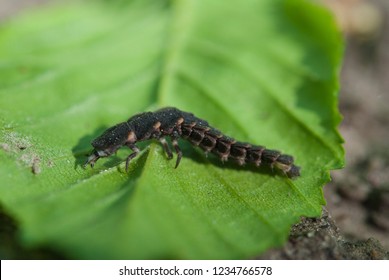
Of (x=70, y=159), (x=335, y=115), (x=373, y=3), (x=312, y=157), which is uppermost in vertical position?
(x=373, y=3)

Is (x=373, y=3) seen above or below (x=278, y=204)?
above

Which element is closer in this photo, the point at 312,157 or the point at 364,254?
the point at 364,254

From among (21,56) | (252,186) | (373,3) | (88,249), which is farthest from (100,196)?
(373,3)

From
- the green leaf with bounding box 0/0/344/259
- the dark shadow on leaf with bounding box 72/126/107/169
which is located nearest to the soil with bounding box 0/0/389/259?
the green leaf with bounding box 0/0/344/259

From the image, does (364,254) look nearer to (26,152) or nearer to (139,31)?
(26,152)

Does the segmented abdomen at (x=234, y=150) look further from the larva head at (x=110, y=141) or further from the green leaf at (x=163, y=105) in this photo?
the larva head at (x=110, y=141)

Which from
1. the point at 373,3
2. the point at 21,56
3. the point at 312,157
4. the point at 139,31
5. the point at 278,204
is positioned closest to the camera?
the point at 278,204

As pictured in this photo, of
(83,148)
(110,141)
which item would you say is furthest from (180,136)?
(83,148)

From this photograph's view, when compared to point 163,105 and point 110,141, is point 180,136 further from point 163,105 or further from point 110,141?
point 110,141
